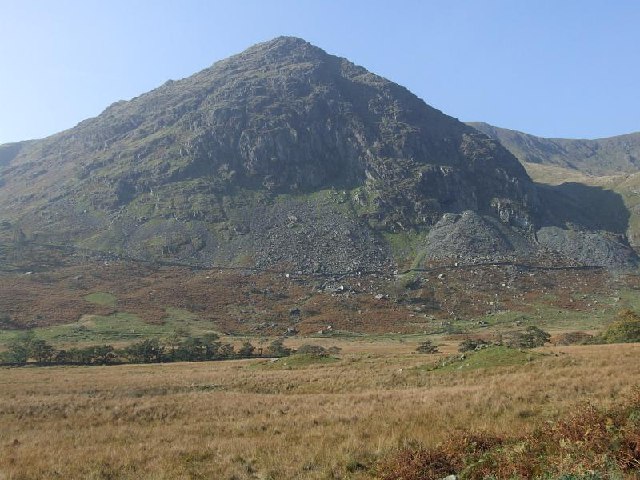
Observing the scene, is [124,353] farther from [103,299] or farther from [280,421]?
[280,421]

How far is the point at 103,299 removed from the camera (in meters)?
115

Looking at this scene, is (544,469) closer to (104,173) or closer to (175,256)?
(175,256)

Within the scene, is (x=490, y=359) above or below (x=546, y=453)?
below

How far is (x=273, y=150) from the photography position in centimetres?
19862

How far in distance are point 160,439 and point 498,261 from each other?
141683 millimetres

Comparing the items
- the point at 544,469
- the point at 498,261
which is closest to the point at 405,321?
the point at 498,261

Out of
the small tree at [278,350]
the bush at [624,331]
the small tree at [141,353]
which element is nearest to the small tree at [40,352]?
the small tree at [141,353]

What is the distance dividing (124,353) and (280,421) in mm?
60566

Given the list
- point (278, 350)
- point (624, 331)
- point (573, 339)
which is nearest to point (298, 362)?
point (278, 350)

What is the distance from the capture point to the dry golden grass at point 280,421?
12188 millimetres

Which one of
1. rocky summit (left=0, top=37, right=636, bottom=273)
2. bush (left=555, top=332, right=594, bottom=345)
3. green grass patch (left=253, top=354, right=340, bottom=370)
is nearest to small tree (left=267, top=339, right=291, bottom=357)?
green grass patch (left=253, top=354, right=340, bottom=370)

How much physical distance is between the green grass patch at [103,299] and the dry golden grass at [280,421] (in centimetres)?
8614

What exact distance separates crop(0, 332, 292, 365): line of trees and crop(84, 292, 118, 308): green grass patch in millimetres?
40741

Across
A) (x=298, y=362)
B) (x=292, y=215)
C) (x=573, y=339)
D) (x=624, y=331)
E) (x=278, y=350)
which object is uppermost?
(x=292, y=215)
